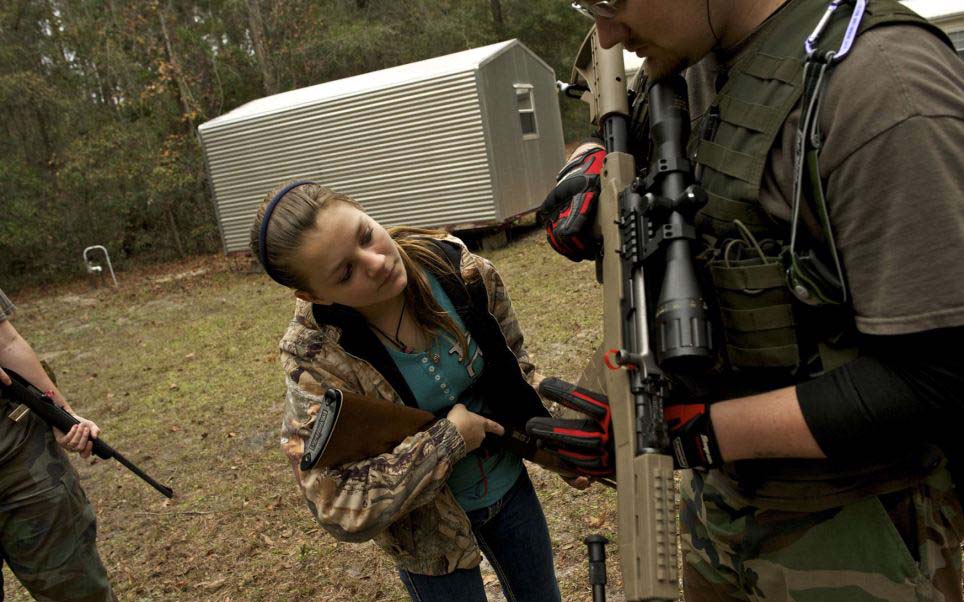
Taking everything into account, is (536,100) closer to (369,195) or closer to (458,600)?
(369,195)

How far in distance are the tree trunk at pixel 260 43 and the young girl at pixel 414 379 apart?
21254mm

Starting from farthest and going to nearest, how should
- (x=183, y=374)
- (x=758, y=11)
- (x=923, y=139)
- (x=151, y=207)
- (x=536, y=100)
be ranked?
(x=151, y=207)
(x=536, y=100)
(x=183, y=374)
(x=758, y=11)
(x=923, y=139)

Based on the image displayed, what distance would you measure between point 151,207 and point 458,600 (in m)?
19.5

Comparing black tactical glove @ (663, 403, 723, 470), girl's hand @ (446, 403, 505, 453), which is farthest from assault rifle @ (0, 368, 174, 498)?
black tactical glove @ (663, 403, 723, 470)

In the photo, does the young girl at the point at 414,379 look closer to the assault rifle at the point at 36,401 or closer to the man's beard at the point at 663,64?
the man's beard at the point at 663,64

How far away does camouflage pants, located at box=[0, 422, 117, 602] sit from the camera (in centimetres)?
277

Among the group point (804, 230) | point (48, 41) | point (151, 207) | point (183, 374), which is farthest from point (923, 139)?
point (48, 41)

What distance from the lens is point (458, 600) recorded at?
80.5 inches

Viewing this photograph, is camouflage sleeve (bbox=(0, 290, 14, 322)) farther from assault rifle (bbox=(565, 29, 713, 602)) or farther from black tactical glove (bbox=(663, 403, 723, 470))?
black tactical glove (bbox=(663, 403, 723, 470))

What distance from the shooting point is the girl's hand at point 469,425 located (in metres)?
Answer: 1.94

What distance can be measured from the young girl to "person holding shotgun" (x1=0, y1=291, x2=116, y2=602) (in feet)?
5.30

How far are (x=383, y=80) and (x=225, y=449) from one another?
8.65 metres

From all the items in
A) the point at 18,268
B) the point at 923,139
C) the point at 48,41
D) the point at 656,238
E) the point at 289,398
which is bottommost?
the point at 18,268

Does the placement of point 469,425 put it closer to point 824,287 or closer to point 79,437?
point 824,287
